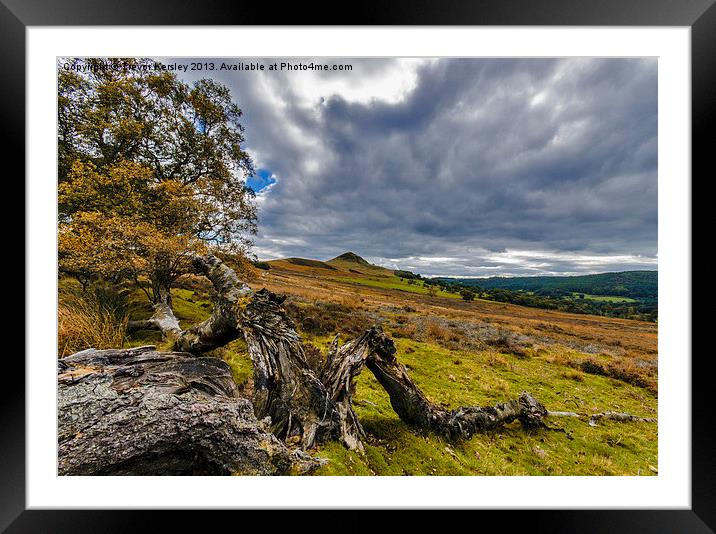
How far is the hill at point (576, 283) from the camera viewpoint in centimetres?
319

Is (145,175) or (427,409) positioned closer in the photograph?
(427,409)

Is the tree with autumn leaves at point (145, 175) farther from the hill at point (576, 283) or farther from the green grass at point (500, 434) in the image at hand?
the hill at point (576, 283)

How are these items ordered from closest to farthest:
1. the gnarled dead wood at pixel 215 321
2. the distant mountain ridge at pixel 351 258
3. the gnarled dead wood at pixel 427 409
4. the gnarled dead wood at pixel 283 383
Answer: the gnarled dead wood at pixel 283 383 < the gnarled dead wood at pixel 427 409 < the gnarled dead wood at pixel 215 321 < the distant mountain ridge at pixel 351 258

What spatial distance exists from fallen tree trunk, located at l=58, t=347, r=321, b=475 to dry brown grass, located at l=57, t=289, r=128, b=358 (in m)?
0.77

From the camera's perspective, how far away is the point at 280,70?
266 centimetres

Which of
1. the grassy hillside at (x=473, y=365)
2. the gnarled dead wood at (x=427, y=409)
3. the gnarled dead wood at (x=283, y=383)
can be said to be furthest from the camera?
the gnarled dead wood at (x=427, y=409)

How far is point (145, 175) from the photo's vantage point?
3324mm

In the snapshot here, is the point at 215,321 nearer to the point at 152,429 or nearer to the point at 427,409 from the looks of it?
the point at 152,429

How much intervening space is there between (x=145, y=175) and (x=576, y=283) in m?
8.30

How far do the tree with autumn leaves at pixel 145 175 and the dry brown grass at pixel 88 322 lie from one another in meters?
0.35

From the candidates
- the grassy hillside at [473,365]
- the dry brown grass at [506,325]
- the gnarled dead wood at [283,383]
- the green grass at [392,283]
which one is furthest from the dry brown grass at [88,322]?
the green grass at [392,283]
